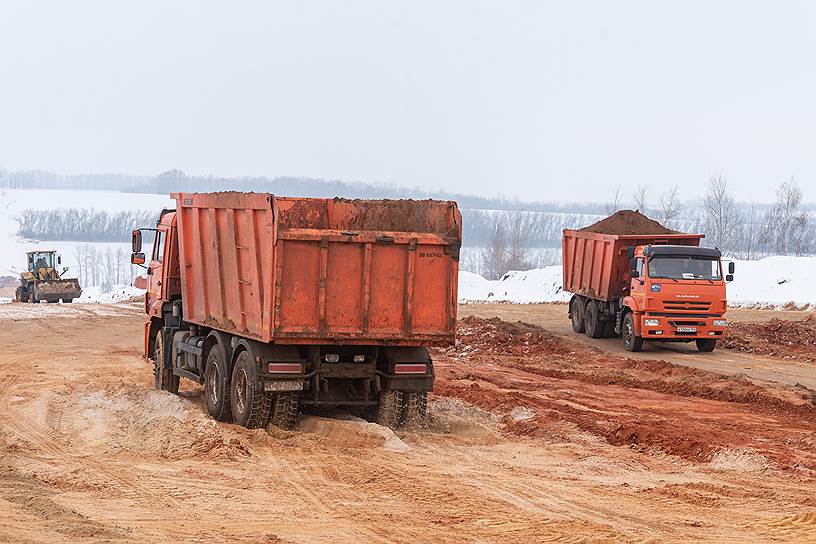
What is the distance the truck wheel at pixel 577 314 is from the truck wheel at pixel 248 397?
19090 millimetres

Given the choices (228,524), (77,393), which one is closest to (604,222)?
(77,393)

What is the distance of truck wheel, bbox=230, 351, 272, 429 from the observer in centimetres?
1393

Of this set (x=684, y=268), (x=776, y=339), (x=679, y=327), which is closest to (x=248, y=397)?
(x=684, y=268)

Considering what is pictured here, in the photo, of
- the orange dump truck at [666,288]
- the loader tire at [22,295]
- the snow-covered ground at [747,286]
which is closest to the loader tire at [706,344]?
the orange dump truck at [666,288]

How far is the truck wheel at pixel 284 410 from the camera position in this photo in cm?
1402

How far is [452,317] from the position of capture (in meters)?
13.9

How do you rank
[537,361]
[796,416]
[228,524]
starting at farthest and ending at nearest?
[537,361]
[796,416]
[228,524]

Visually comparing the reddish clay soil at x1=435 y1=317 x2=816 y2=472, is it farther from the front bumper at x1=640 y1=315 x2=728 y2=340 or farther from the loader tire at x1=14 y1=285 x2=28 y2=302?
the loader tire at x1=14 y1=285 x2=28 y2=302

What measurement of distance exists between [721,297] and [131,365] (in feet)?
43.6

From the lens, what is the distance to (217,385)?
15.3m

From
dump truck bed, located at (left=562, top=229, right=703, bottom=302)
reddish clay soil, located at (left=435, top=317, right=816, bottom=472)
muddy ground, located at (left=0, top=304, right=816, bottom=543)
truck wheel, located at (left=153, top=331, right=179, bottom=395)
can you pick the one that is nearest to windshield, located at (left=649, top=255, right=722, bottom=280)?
dump truck bed, located at (left=562, top=229, right=703, bottom=302)

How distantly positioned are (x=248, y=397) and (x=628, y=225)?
19.0m

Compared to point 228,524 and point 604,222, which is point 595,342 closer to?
point 604,222

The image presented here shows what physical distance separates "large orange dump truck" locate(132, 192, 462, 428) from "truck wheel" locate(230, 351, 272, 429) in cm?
1
